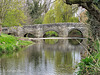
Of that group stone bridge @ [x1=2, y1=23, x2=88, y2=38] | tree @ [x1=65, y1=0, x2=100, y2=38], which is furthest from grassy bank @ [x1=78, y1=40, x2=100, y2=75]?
stone bridge @ [x1=2, y1=23, x2=88, y2=38]

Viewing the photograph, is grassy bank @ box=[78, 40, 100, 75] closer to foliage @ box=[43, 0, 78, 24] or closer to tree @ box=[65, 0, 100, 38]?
tree @ box=[65, 0, 100, 38]

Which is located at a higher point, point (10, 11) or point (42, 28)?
point (10, 11)

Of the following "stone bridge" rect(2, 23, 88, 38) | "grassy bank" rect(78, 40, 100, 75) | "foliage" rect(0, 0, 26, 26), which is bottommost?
"grassy bank" rect(78, 40, 100, 75)

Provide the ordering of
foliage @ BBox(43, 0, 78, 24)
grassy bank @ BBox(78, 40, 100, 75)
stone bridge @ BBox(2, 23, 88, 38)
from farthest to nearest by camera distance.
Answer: foliage @ BBox(43, 0, 78, 24), stone bridge @ BBox(2, 23, 88, 38), grassy bank @ BBox(78, 40, 100, 75)

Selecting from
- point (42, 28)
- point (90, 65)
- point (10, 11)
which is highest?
point (10, 11)

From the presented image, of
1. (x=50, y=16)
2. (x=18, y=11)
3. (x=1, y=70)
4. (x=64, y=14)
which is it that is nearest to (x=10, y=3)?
(x=18, y=11)

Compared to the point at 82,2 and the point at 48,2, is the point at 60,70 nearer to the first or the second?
the point at 82,2

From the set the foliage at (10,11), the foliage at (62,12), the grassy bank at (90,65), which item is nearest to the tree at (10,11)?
the foliage at (10,11)

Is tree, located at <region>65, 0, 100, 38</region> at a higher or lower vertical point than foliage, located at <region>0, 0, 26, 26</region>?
lower

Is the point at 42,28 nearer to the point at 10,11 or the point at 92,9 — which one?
the point at 10,11

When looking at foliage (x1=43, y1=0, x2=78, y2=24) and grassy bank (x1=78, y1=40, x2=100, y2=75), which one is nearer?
grassy bank (x1=78, y1=40, x2=100, y2=75)

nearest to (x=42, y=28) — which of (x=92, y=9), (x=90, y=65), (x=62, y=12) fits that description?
(x=62, y=12)

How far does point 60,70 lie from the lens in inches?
352

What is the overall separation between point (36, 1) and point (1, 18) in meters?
37.3
